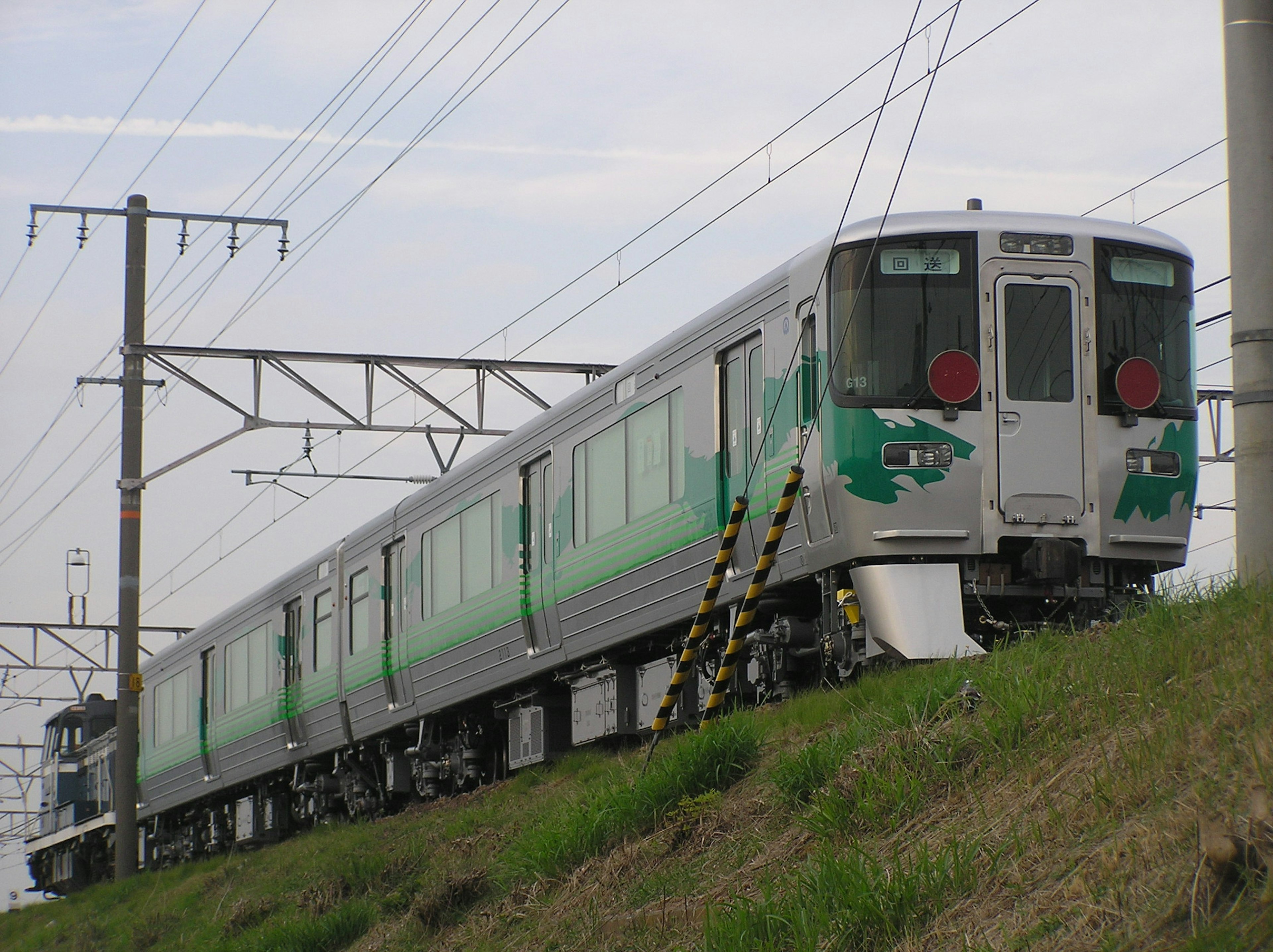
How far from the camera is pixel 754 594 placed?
381 inches

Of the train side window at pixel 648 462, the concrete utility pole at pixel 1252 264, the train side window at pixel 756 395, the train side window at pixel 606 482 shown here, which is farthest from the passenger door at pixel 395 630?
the concrete utility pole at pixel 1252 264

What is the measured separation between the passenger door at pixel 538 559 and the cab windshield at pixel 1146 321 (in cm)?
→ 583

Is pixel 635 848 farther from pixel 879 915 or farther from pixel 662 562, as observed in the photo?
pixel 662 562

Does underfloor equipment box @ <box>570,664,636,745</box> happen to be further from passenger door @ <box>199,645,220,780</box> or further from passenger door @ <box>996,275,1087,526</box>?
passenger door @ <box>199,645,220,780</box>

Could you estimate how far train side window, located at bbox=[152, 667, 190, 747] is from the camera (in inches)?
1077

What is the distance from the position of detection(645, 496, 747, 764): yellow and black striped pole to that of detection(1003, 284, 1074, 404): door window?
1988 mm

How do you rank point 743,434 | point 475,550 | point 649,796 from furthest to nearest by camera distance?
1. point 475,550
2. point 743,434
3. point 649,796

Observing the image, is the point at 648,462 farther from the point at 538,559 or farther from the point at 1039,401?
the point at 1039,401

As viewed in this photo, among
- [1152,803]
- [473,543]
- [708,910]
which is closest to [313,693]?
[473,543]

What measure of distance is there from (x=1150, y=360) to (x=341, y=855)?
7.48 metres

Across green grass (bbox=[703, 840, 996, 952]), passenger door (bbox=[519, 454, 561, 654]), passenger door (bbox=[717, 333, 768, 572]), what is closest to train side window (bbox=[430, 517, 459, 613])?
passenger door (bbox=[519, 454, 561, 654])

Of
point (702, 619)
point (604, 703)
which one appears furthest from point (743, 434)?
point (604, 703)

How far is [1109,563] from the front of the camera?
34.4 ft

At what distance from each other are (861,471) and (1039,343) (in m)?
1.51
